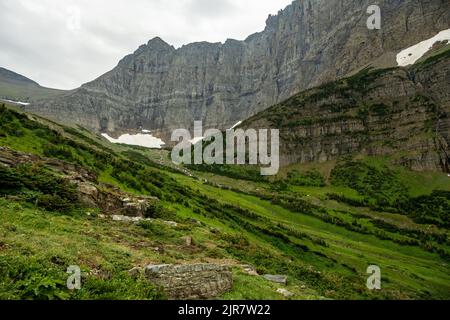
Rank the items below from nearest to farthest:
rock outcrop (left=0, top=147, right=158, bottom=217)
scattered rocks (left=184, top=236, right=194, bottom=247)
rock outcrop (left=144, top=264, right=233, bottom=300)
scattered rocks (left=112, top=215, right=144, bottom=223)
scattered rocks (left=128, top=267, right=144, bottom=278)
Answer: rock outcrop (left=144, top=264, right=233, bottom=300) < scattered rocks (left=128, top=267, right=144, bottom=278) < scattered rocks (left=184, top=236, right=194, bottom=247) < rock outcrop (left=0, top=147, right=158, bottom=217) < scattered rocks (left=112, top=215, right=144, bottom=223)

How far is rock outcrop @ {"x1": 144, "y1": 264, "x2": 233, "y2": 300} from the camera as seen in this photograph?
17.0 m

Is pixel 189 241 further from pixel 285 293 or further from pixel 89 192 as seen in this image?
pixel 285 293

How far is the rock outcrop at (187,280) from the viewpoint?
55.9 feet

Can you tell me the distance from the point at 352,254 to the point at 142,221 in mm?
59584

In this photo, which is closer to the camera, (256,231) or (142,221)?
(142,221)

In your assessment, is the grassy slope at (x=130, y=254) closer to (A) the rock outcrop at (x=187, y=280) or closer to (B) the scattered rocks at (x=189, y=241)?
(B) the scattered rocks at (x=189, y=241)

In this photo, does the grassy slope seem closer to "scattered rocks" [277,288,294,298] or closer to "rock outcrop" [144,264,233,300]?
"scattered rocks" [277,288,294,298]

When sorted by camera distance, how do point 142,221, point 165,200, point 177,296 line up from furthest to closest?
point 165,200 < point 142,221 < point 177,296

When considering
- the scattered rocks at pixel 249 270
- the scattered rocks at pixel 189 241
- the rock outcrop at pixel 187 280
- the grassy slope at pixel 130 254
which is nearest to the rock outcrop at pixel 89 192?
the grassy slope at pixel 130 254

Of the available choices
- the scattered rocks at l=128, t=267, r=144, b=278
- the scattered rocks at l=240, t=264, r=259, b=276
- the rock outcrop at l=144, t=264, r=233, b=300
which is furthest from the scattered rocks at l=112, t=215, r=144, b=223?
the rock outcrop at l=144, t=264, r=233, b=300

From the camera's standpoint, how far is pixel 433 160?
632ft

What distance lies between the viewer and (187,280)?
17516mm
